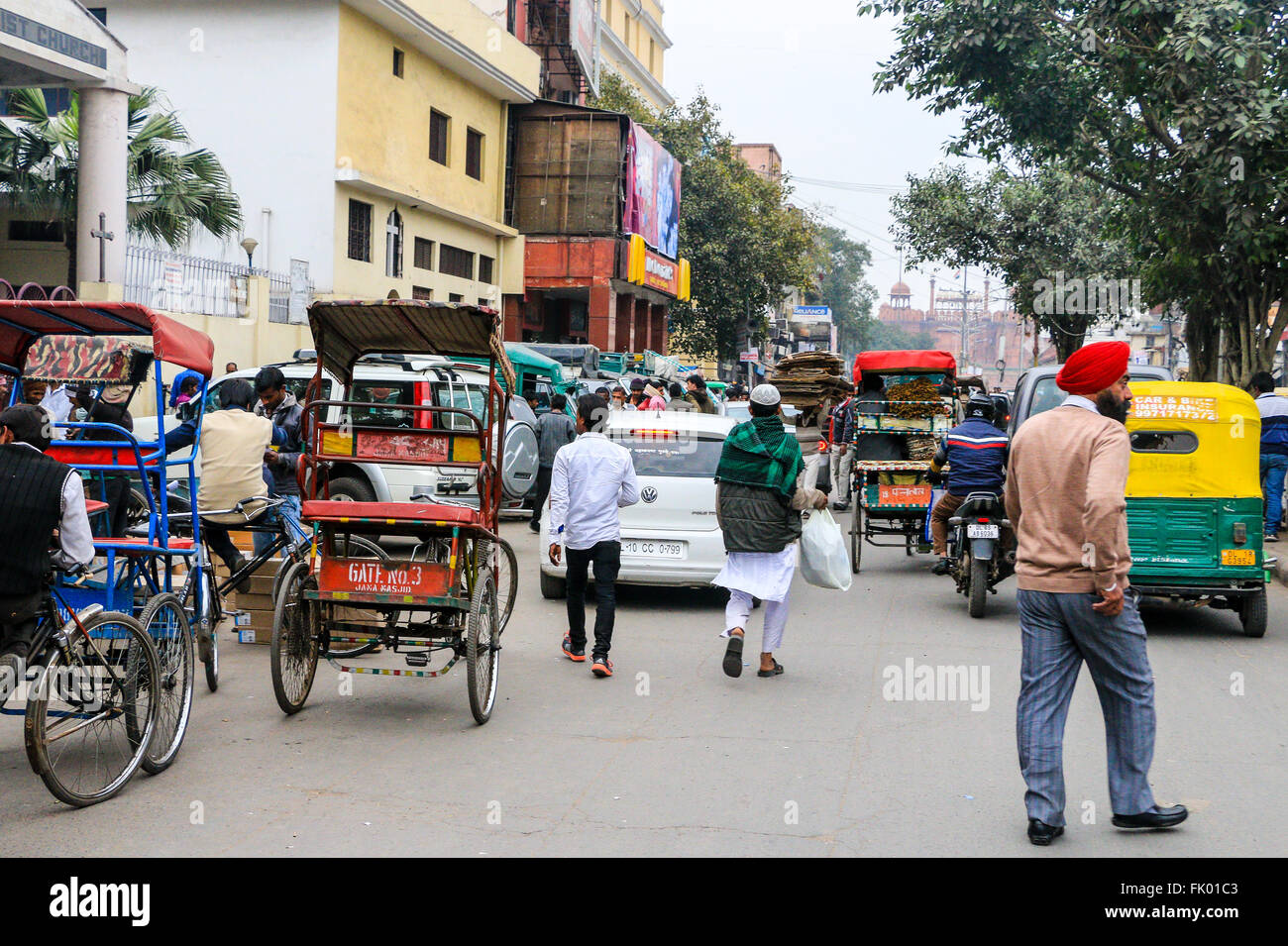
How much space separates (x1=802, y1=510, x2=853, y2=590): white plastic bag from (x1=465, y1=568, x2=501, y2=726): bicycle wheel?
2299mm

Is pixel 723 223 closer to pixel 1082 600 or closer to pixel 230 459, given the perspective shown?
pixel 230 459

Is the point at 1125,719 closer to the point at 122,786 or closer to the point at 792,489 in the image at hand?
the point at 792,489

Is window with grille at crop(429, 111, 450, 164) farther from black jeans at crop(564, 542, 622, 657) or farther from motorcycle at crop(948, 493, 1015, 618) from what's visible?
black jeans at crop(564, 542, 622, 657)

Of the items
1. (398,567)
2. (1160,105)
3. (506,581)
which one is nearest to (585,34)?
(1160,105)

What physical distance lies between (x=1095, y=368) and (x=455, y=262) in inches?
1152

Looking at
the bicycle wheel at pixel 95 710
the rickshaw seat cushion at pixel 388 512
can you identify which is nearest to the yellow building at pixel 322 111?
the rickshaw seat cushion at pixel 388 512

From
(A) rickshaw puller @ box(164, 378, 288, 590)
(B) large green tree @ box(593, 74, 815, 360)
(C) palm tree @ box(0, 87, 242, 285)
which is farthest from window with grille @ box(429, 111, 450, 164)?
(A) rickshaw puller @ box(164, 378, 288, 590)

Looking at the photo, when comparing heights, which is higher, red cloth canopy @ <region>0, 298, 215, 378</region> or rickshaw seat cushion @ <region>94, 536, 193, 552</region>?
red cloth canopy @ <region>0, 298, 215, 378</region>

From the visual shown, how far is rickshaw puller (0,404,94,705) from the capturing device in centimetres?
528

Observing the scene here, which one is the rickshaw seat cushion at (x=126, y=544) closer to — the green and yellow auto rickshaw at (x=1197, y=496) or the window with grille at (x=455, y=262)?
the green and yellow auto rickshaw at (x=1197, y=496)

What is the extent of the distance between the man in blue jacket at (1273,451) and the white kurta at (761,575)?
8292 mm

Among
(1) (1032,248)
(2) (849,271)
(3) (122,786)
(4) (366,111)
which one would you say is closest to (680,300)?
(1) (1032,248)

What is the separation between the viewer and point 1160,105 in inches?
670

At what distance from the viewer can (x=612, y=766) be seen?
629 cm
